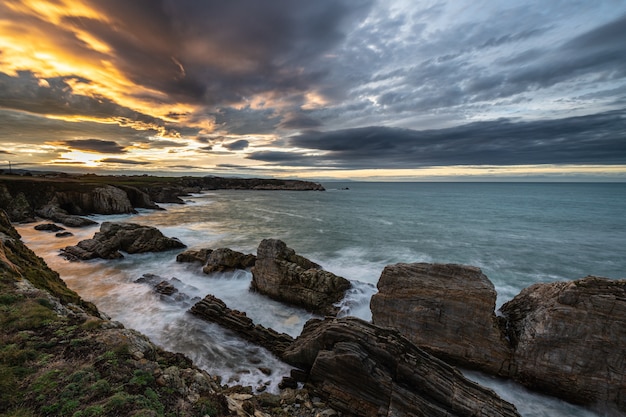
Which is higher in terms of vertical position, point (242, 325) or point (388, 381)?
point (388, 381)

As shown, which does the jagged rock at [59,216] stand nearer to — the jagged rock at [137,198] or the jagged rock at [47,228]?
the jagged rock at [47,228]

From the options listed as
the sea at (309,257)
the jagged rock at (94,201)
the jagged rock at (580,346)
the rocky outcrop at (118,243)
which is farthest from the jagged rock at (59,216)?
the jagged rock at (580,346)

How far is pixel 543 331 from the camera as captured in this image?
489 inches

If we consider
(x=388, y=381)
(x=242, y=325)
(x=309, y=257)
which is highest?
(x=388, y=381)

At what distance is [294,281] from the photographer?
68.1 feet

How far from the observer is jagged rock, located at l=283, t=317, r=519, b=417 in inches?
369

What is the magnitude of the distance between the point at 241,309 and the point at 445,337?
13.6m

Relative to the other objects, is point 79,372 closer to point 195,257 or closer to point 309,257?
point 195,257

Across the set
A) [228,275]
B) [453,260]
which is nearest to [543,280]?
[453,260]

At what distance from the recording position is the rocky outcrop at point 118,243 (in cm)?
2941

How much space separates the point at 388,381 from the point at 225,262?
19.8 m

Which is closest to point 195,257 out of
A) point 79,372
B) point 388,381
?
point 79,372

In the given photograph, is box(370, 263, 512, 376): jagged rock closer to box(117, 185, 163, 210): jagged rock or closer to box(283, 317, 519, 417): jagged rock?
box(283, 317, 519, 417): jagged rock

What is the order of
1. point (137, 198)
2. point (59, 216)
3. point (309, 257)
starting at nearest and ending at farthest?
point (309, 257)
point (59, 216)
point (137, 198)
